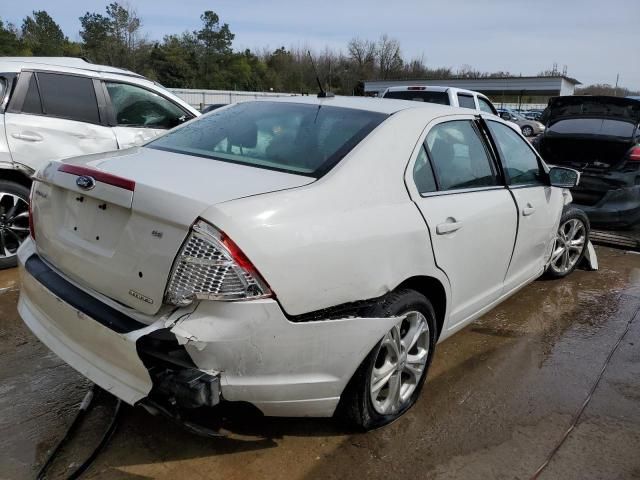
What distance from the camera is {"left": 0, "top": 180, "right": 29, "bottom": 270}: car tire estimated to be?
4719mm

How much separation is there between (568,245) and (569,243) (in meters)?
0.02

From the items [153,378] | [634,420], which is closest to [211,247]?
[153,378]

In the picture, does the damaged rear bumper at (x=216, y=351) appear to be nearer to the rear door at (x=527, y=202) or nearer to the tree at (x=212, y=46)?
the rear door at (x=527, y=202)

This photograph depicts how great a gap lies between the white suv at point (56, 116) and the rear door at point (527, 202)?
12.0 feet

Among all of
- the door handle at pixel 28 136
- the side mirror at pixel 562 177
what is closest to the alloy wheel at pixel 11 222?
the door handle at pixel 28 136

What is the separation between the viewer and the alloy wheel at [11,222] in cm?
473

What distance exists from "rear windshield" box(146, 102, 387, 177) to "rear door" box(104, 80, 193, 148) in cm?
243

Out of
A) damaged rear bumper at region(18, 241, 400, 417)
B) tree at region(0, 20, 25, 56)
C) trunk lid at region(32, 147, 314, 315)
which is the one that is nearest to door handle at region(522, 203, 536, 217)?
damaged rear bumper at region(18, 241, 400, 417)

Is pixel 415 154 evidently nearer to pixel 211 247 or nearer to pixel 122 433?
pixel 211 247

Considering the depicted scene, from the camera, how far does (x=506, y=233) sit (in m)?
3.35

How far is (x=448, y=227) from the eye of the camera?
276 cm

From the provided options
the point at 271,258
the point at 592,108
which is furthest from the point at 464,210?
the point at 592,108

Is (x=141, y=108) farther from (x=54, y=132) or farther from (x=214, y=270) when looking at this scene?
(x=214, y=270)

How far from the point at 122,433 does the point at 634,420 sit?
2.64 m
